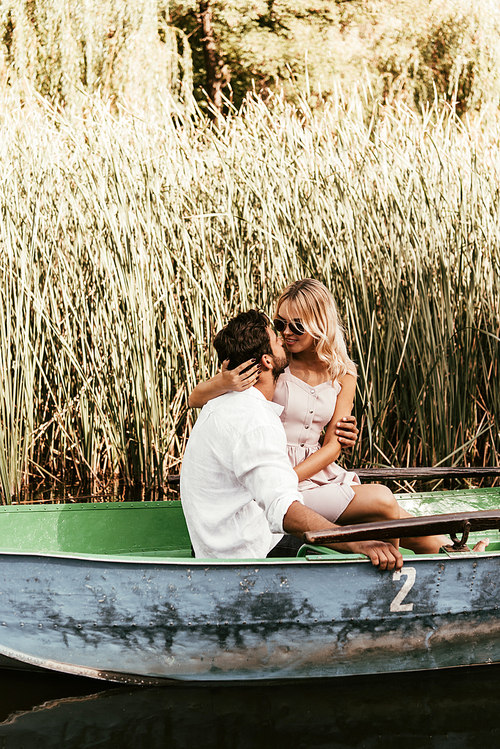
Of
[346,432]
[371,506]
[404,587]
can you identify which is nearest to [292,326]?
[346,432]

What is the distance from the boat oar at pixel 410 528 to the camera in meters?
2.36

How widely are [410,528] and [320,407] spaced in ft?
2.23

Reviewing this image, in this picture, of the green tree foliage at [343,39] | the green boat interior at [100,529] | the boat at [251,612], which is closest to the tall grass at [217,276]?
the green boat interior at [100,529]

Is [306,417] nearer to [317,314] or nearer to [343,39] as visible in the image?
[317,314]

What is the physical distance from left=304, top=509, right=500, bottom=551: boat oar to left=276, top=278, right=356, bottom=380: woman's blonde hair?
0.73 m

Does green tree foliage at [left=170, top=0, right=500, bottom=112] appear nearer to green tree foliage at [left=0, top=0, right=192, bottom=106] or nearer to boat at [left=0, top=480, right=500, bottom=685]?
green tree foliage at [left=0, top=0, right=192, bottom=106]

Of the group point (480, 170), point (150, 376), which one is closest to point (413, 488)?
point (150, 376)

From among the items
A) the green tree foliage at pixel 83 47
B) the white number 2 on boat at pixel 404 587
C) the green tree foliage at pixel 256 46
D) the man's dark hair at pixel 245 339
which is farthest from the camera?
the green tree foliage at pixel 256 46

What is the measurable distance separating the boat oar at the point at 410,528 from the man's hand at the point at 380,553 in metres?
0.03

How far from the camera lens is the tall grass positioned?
442cm

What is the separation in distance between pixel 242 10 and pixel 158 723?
50.3ft

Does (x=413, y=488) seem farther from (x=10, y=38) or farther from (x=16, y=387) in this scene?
(x=10, y=38)

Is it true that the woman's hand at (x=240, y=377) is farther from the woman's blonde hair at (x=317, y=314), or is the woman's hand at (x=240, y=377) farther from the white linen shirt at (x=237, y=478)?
the woman's blonde hair at (x=317, y=314)

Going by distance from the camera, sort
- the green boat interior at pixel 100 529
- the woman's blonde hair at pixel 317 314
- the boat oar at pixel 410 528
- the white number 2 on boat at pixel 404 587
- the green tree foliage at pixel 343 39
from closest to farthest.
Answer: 1. the boat oar at pixel 410 528
2. the white number 2 on boat at pixel 404 587
3. the woman's blonde hair at pixel 317 314
4. the green boat interior at pixel 100 529
5. the green tree foliage at pixel 343 39
